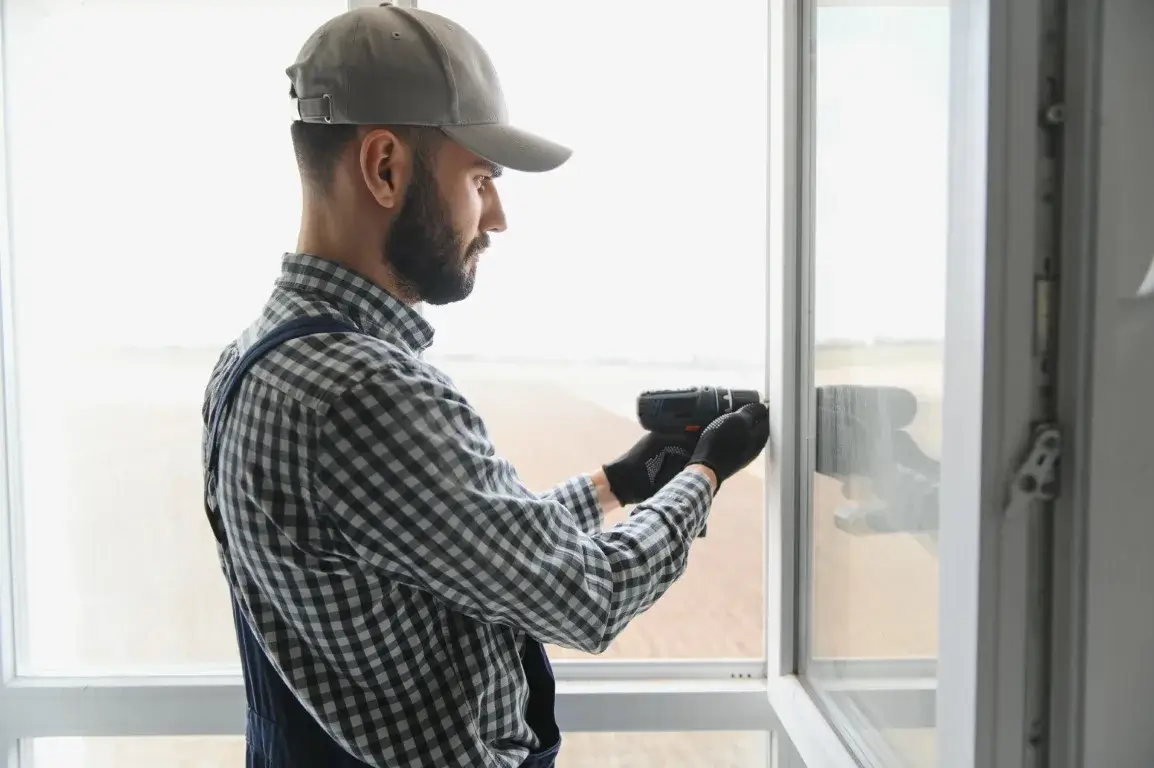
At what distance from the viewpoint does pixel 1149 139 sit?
660mm

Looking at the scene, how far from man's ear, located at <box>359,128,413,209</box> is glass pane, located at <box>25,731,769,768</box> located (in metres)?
1.03

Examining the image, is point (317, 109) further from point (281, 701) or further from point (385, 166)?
point (281, 701)

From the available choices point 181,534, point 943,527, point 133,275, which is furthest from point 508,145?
point 181,534

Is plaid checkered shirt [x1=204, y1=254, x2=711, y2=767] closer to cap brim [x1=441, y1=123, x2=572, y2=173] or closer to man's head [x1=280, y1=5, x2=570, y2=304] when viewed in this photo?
man's head [x1=280, y1=5, x2=570, y2=304]

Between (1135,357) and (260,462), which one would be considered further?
(260,462)

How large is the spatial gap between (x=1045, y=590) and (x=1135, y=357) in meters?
0.21

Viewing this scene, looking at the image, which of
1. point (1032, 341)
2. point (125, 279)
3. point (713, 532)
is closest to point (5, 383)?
point (125, 279)

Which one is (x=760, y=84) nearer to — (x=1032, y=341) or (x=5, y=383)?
(x=1032, y=341)

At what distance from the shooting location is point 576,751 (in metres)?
1.51

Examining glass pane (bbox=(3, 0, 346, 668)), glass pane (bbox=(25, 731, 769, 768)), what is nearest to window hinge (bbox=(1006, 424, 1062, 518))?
glass pane (bbox=(25, 731, 769, 768))

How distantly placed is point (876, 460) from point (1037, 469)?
0.31m

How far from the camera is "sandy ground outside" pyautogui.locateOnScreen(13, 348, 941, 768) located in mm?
1481

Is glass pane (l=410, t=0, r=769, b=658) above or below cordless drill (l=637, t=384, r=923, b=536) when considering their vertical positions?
above

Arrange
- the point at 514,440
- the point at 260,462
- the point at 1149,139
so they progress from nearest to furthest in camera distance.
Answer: the point at 1149,139 → the point at 260,462 → the point at 514,440
